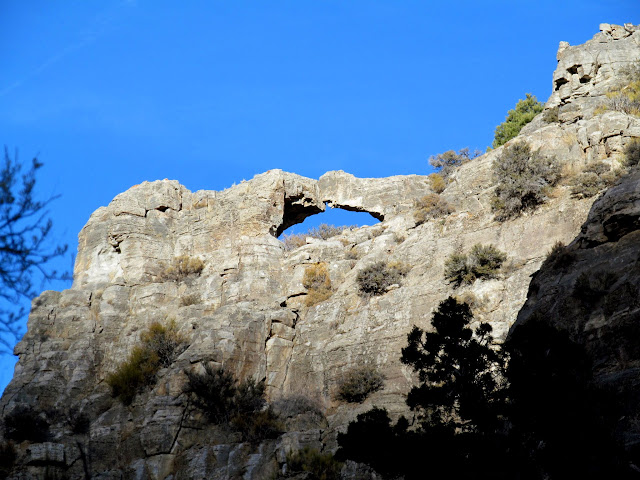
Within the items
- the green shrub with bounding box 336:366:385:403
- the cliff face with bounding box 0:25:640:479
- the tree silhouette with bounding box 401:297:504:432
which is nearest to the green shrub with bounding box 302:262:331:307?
the cliff face with bounding box 0:25:640:479

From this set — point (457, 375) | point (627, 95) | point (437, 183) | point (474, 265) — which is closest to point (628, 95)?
point (627, 95)

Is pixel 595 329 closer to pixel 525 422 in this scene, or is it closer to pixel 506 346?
pixel 506 346

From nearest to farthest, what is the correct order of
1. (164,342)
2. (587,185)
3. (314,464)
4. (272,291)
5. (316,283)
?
1. (314,464)
2. (587,185)
3. (164,342)
4. (316,283)
5. (272,291)

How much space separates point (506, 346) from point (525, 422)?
240 cm

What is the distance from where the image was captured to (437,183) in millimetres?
31875

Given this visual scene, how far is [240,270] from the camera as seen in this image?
30.2 m

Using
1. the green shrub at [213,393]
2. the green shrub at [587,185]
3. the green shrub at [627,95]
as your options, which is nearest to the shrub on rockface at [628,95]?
the green shrub at [627,95]

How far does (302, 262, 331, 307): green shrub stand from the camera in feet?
90.1

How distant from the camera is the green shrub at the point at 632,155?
77.8ft

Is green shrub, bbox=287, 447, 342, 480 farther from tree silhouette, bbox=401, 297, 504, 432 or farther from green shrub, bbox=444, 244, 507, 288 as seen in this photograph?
green shrub, bbox=444, 244, 507, 288

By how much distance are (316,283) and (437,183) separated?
7.26 m

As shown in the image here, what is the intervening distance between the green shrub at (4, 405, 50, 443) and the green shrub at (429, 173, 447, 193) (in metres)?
17.1

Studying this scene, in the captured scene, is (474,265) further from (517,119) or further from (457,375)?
(517,119)

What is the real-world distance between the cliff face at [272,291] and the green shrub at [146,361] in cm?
44
